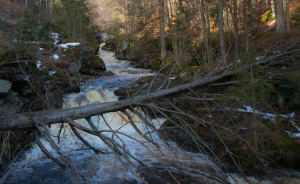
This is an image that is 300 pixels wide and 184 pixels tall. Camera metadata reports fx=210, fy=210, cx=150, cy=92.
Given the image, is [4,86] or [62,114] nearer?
[62,114]

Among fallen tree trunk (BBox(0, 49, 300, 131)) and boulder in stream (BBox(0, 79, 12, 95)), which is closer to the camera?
fallen tree trunk (BBox(0, 49, 300, 131))

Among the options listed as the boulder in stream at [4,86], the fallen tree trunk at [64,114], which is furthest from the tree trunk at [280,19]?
the boulder in stream at [4,86]

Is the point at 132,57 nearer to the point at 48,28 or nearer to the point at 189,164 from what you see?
the point at 48,28

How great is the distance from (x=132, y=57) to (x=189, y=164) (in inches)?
626

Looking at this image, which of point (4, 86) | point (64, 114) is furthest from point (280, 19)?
point (4, 86)

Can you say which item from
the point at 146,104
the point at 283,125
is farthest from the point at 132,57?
the point at 146,104

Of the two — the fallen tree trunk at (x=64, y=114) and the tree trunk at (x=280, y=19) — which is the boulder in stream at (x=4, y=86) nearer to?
the fallen tree trunk at (x=64, y=114)

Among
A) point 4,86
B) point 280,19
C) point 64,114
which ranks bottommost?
point 64,114

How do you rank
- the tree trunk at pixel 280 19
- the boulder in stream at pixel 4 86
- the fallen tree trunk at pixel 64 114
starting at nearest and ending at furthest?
the fallen tree trunk at pixel 64 114 < the boulder in stream at pixel 4 86 < the tree trunk at pixel 280 19

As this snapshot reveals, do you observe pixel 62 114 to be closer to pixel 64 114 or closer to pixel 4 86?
pixel 64 114

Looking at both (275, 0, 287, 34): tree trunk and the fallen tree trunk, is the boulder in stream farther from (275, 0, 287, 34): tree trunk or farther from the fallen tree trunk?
(275, 0, 287, 34): tree trunk

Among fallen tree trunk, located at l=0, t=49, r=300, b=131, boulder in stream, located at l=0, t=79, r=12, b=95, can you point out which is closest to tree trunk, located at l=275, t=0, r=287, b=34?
fallen tree trunk, located at l=0, t=49, r=300, b=131

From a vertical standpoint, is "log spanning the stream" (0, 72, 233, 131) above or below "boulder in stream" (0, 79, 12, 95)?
below

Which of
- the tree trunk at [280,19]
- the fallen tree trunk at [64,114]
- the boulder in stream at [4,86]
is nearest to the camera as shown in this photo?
the fallen tree trunk at [64,114]
